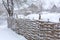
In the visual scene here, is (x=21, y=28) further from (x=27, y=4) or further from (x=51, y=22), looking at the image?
(x=27, y=4)

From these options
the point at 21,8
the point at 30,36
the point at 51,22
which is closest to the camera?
the point at 51,22

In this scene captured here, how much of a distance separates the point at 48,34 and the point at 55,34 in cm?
55

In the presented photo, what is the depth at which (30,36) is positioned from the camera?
30.0ft

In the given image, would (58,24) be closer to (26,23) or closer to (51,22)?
(51,22)

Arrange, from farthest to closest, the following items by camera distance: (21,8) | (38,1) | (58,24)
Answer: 1. (21,8)
2. (38,1)
3. (58,24)

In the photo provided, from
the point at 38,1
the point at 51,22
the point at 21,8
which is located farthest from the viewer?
the point at 21,8

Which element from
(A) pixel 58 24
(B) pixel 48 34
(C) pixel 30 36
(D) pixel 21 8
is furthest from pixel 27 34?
(D) pixel 21 8

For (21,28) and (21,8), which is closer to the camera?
(21,28)

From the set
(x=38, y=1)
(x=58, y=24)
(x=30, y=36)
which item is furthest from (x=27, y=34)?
(x=38, y=1)

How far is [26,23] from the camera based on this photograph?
10008 millimetres

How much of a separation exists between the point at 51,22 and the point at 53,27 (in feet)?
0.77

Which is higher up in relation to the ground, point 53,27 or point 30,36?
point 53,27

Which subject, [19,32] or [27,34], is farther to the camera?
[19,32]

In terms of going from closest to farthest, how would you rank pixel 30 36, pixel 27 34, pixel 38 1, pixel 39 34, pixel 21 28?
1. pixel 39 34
2. pixel 30 36
3. pixel 27 34
4. pixel 21 28
5. pixel 38 1
